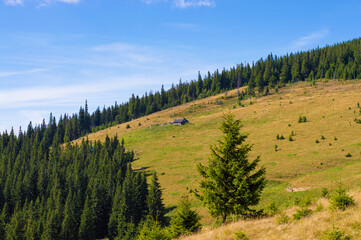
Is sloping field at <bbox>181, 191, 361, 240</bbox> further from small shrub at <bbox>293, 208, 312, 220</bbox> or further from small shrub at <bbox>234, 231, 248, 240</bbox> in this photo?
small shrub at <bbox>293, 208, 312, 220</bbox>

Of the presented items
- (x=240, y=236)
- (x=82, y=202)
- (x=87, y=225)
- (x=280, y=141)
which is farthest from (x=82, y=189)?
(x=240, y=236)

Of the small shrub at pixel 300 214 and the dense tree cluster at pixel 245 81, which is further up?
the dense tree cluster at pixel 245 81

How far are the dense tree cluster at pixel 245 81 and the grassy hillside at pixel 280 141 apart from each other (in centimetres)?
1389

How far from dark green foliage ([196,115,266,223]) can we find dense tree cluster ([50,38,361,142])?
129 m

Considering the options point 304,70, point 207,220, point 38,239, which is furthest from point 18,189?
point 304,70

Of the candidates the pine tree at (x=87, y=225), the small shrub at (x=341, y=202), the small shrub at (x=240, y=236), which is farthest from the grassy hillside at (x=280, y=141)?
the pine tree at (x=87, y=225)

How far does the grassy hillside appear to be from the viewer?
39.1 m

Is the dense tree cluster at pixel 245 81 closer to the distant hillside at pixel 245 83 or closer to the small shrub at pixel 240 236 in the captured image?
the distant hillside at pixel 245 83

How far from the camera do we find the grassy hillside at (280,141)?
128 feet

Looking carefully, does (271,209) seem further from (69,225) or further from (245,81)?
(245,81)

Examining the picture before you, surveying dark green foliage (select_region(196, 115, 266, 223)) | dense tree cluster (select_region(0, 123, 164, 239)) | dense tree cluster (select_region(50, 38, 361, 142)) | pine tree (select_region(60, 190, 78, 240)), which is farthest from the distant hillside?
dark green foliage (select_region(196, 115, 266, 223))

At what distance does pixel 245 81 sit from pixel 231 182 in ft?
580

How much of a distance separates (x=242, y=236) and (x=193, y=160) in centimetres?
5718

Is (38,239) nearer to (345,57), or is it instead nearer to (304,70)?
(304,70)
